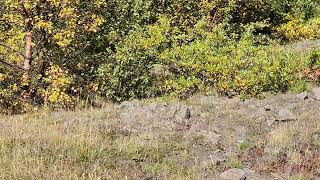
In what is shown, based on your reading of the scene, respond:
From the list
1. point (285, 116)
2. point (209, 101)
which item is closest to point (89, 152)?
point (285, 116)

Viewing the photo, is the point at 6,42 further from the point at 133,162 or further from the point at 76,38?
the point at 133,162

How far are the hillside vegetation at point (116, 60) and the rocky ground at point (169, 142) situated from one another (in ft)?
5.41

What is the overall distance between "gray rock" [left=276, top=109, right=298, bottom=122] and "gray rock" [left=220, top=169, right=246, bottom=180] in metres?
3.20

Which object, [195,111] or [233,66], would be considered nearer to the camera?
[195,111]

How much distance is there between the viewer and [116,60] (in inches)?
529

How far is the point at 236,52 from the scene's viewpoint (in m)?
13.0

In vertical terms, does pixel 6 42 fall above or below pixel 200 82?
above

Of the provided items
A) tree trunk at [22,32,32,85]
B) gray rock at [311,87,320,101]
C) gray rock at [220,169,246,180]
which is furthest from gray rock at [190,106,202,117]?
tree trunk at [22,32,32,85]

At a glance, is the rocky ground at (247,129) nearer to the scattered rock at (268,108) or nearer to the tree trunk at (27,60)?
the scattered rock at (268,108)

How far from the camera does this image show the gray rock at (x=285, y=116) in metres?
9.45

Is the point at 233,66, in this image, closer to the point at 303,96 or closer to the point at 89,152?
the point at 303,96

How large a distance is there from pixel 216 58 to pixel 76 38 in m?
3.79

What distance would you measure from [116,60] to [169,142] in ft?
19.1

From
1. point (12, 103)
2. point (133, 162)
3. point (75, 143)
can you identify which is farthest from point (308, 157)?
point (12, 103)
